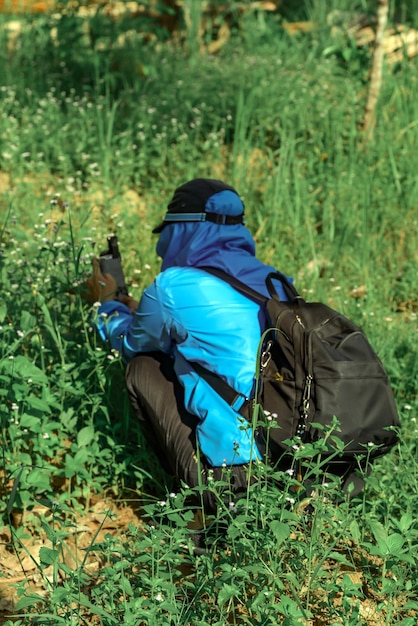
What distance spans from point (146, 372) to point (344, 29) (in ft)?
17.2

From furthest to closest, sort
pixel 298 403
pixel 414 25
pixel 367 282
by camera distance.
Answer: pixel 414 25
pixel 367 282
pixel 298 403

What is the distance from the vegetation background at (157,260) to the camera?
269cm

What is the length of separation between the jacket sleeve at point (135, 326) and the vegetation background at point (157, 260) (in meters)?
0.11

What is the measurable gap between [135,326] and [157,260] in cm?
162

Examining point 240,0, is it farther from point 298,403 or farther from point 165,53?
point 298,403

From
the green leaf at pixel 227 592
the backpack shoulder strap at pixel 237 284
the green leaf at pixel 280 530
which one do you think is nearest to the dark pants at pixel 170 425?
the backpack shoulder strap at pixel 237 284

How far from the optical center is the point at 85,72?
7.38 metres

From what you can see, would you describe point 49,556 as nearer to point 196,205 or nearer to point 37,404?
point 37,404

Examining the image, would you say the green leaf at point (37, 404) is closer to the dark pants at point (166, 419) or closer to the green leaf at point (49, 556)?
the dark pants at point (166, 419)

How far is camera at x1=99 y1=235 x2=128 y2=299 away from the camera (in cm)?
405

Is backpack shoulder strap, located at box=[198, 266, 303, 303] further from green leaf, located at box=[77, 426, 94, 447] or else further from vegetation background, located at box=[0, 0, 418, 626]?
green leaf, located at box=[77, 426, 94, 447]

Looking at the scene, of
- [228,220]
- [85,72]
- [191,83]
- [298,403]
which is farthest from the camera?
[85,72]

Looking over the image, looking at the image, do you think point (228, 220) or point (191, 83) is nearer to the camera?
point (228, 220)

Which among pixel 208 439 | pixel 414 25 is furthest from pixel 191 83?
pixel 208 439
